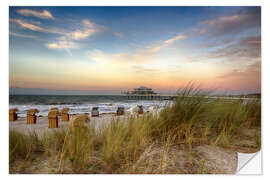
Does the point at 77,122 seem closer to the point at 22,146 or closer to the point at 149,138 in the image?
the point at 22,146

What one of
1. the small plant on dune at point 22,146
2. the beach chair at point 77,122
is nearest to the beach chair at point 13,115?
the small plant on dune at point 22,146

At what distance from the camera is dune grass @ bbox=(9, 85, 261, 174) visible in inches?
63.9

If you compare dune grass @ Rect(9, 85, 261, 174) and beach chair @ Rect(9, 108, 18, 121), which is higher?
beach chair @ Rect(9, 108, 18, 121)

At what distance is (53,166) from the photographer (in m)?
1.63

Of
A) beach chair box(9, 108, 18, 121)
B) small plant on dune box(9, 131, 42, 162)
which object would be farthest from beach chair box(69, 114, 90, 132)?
beach chair box(9, 108, 18, 121)

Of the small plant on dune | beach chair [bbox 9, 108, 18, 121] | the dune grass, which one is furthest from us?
beach chair [bbox 9, 108, 18, 121]

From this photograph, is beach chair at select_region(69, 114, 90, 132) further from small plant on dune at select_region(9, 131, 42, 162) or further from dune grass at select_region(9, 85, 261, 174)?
small plant on dune at select_region(9, 131, 42, 162)

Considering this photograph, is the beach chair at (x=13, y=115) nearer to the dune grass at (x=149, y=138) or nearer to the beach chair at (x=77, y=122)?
the dune grass at (x=149, y=138)

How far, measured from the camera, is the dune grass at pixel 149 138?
1.62 meters

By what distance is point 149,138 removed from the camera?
1869 mm

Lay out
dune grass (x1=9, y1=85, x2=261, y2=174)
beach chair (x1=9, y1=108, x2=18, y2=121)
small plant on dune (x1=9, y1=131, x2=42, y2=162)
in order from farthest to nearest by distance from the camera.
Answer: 1. beach chair (x1=9, y1=108, x2=18, y2=121)
2. small plant on dune (x1=9, y1=131, x2=42, y2=162)
3. dune grass (x1=9, y1=85, x2=261, y2=174)
